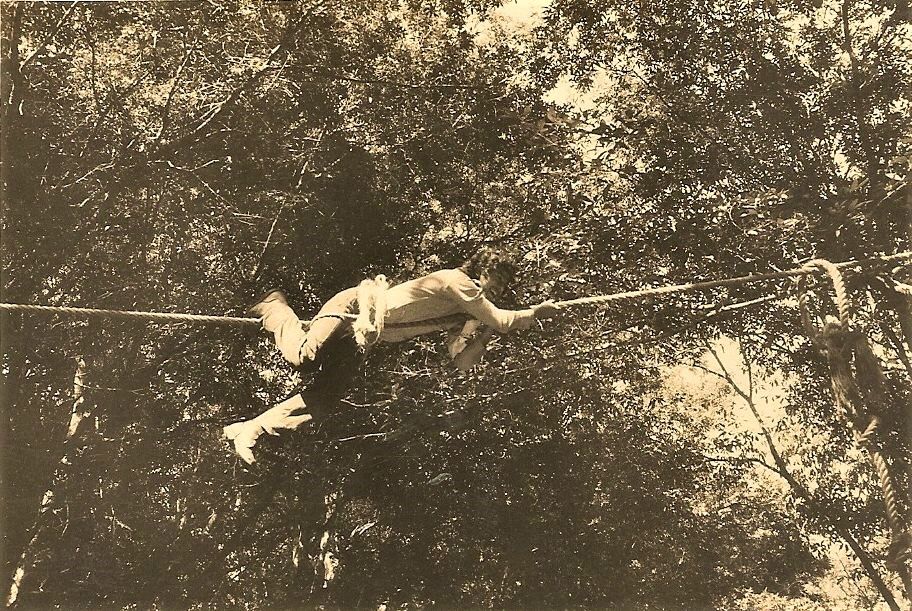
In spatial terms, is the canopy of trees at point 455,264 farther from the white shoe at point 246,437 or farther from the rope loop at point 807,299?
the white shoe at point 246,437

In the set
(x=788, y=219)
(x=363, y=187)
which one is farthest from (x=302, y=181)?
(x=788, y=219)

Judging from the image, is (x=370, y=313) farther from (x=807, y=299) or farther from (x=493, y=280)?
(x=807, y=299)

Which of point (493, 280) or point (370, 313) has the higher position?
point (493, 280)

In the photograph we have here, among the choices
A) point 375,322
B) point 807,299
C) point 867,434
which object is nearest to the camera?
point 375,322

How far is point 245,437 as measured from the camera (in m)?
3.22

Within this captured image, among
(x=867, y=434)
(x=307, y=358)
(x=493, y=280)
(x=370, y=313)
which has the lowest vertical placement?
(x=867, y=434)

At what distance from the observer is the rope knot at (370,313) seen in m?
3.04

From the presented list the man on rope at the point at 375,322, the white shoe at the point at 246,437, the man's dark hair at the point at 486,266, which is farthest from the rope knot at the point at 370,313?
the white shoe at the point at 246,437

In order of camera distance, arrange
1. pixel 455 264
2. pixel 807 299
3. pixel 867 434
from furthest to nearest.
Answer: pixel 455 264
pixel 807 299
pixel 867 434

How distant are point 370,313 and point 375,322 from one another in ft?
0.14

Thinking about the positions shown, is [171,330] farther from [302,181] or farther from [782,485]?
[782,485]

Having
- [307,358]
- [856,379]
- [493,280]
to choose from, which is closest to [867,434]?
[856,379]

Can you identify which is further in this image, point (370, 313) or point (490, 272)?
point (490, 272)

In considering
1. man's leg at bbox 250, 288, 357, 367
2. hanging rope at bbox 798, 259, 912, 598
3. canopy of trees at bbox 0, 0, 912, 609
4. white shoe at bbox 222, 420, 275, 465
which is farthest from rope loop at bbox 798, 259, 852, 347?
white shoe at bbox 222, 420, 275, 465
